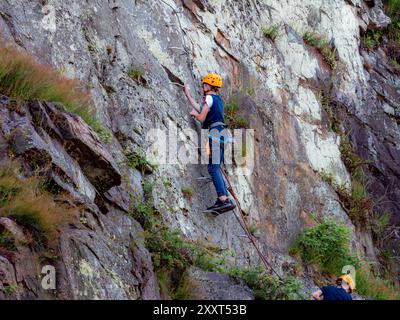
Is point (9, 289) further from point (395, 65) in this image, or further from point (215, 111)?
point (395, 65)

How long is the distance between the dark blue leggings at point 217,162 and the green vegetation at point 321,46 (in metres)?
5.41

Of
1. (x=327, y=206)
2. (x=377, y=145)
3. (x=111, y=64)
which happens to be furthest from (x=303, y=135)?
(x=111, y=64)

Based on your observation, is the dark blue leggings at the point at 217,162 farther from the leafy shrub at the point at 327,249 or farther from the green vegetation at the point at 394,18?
the green vegetation at the point at 394,18

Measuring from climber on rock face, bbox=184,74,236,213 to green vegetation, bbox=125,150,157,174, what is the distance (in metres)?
1.13

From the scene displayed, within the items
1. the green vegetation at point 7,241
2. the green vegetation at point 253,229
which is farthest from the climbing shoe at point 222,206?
the green vegetation at point 7,241

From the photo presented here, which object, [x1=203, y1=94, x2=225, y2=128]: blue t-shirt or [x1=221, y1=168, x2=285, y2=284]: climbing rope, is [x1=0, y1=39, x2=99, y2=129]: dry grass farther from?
[x1=221, y1=168, x2=285, y2=284]: climbing rope

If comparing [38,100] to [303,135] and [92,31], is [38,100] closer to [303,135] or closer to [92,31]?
[92,31]

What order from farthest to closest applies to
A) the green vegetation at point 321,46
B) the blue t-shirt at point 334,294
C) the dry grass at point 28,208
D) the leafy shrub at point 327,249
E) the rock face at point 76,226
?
the green vegetation at point 321,46 < the leafy shrub at point 327,249 < the blue t-shirt at point 334,294 < the dry grass at point 28,208 < the rock face at point 76,226

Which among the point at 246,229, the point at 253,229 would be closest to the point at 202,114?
the point at 246,229

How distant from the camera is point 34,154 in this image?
800cm

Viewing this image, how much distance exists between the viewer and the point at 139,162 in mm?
10680

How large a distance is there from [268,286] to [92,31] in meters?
4.29

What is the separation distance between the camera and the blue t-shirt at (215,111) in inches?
468
